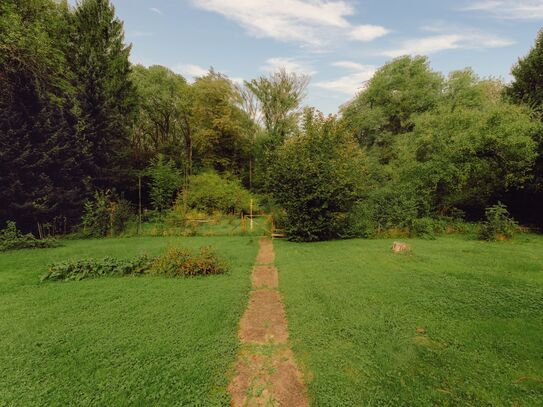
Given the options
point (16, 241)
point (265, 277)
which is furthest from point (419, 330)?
point (16, 241)

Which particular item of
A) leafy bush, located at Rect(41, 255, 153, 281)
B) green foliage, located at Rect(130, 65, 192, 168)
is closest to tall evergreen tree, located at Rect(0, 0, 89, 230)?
leafy bush, located at Rect(41, 255, 153, 281)

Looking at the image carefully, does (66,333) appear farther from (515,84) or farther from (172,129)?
(172,129)

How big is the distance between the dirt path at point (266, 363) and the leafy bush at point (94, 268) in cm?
328

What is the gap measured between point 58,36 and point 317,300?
1987 cm

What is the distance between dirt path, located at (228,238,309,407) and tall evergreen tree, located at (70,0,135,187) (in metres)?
14.3

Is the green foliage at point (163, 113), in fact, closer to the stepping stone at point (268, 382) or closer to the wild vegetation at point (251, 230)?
the wild vegetation at point (251, 230)

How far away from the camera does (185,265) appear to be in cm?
623

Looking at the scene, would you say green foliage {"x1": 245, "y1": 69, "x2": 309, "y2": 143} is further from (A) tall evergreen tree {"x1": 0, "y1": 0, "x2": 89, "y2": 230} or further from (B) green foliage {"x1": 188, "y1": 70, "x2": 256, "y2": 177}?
(A) tall evergreen tree {"x1": 0, "y1": 0, "x2": 89, "y2": 230}

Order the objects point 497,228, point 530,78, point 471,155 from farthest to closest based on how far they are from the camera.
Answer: point 530,78 < point 471,155 < point 497,228

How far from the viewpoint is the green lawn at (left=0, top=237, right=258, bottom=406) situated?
2.59m

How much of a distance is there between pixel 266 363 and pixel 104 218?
1161 cm

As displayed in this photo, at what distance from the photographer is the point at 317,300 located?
4770 mm

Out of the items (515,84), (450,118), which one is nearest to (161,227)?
(450,118)

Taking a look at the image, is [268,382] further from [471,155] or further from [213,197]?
[213,197]
